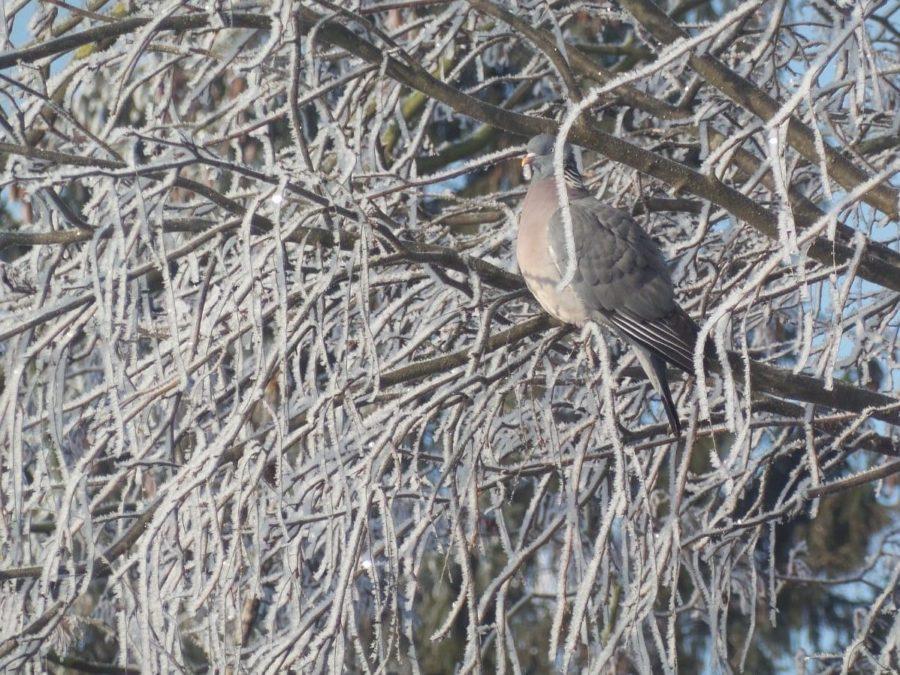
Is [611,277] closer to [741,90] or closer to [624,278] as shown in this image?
[624,278]

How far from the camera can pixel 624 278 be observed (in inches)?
142

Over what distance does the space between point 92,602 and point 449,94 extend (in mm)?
3845

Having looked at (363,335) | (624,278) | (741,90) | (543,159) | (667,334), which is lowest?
(363,335)

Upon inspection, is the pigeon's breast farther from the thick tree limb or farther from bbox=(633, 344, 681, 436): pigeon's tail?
the thick tree limb

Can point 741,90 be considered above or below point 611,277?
above

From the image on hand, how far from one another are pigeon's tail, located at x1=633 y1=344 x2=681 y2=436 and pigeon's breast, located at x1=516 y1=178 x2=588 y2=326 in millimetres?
227

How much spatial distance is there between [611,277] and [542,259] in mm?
256

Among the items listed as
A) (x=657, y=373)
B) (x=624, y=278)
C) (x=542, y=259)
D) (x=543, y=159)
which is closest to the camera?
(x=657, y=373)

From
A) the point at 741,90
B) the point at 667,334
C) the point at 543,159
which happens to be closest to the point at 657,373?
the point at 667,334

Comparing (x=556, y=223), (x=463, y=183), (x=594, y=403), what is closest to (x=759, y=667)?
(x=463, y=183)

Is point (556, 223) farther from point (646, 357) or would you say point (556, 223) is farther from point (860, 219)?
point (860, 219)

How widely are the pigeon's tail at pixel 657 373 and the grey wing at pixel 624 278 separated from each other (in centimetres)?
3

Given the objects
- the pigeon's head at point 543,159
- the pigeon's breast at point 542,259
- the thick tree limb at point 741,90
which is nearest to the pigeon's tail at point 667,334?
the pigeon's breast at point 542,259

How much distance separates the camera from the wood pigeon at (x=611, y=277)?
3355 millimetres
